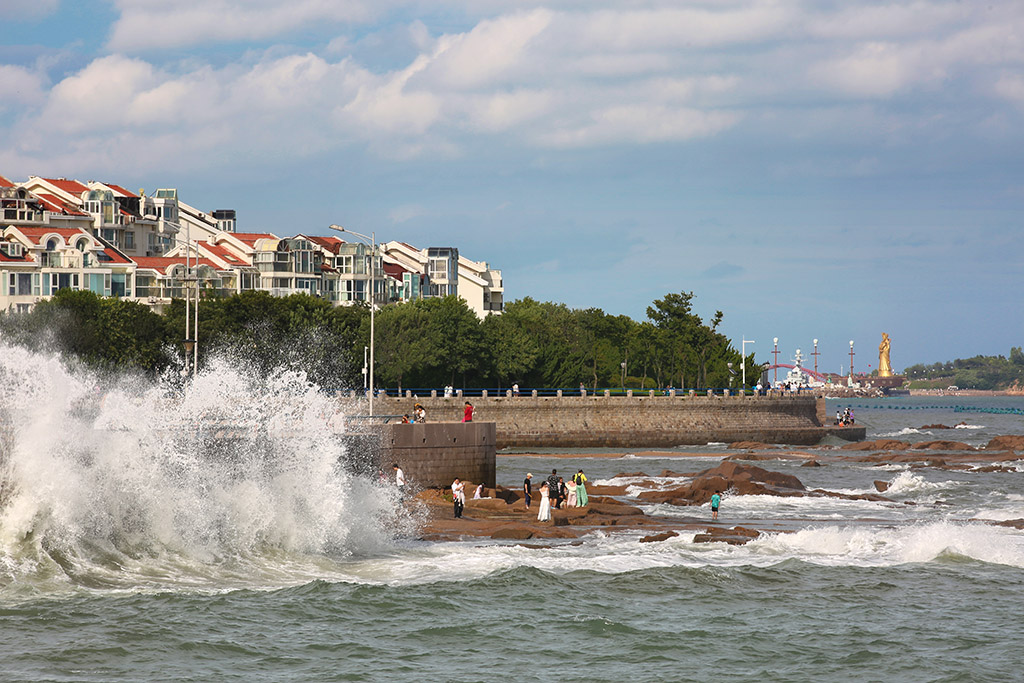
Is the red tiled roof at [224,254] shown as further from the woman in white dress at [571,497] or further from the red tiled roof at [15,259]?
the woman in white dress at [571,497]

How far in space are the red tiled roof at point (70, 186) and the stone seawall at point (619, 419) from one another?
46518 mm

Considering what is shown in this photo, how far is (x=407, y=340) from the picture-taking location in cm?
8775

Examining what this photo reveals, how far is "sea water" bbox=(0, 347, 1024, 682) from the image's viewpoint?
20.1 meters

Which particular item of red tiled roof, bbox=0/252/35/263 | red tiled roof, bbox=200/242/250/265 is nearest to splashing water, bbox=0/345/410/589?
red tiled roof, bbox=0/252/35/263

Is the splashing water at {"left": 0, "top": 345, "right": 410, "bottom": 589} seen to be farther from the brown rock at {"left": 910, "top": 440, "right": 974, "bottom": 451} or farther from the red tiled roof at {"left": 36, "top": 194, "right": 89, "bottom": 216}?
the red tiled roof at {"left": 36, "top": 194, "right": 89, "bottom": 216}

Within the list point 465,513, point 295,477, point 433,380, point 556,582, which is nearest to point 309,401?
point 295,477

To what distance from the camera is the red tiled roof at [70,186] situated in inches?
4218

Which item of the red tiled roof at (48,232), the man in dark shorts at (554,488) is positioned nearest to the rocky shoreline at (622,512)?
the man in dark shorts at (554,488)

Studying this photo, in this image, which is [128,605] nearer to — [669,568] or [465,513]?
[669,568]

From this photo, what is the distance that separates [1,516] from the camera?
24.0 m

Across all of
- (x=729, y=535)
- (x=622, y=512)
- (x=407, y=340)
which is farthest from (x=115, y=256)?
(x=729, y=535)

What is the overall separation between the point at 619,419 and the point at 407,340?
57.1ft

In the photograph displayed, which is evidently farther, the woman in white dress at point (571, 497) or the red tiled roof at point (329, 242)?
the red tiled roof at point (329, 242)

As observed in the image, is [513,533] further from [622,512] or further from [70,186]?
[70,186]
